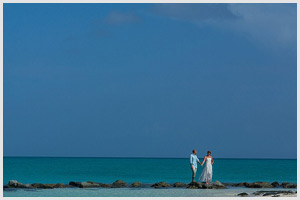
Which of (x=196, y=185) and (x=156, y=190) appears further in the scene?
(x=196, y=185)

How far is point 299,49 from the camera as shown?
934 inches

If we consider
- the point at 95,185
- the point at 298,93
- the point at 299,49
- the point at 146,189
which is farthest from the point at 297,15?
the point at 95,185

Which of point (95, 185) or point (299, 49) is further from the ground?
point (299, 49)

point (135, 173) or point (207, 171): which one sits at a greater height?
point (207, 171)

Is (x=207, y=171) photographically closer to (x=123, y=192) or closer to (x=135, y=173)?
(x=123, y=192)

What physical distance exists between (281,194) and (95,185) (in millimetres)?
9245

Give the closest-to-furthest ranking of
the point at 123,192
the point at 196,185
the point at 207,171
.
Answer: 1. the point at 123,192
2. the point at 196,185
3. the point at 207,171

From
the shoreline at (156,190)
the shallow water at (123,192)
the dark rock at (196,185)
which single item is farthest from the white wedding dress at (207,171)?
the shallow water at (123,192)

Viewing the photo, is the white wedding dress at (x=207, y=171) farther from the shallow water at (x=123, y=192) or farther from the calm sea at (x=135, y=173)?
the calm sea at (x=135, y=173)

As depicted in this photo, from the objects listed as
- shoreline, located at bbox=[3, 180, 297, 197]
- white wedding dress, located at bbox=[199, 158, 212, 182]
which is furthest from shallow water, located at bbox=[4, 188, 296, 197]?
white wedding dress, located at bbox=[199, 158, 212, 182]

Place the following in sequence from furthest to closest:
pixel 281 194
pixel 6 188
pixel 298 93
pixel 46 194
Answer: pixel 6 188, pixel 46 194, pixel 281 194, pixel 298 93

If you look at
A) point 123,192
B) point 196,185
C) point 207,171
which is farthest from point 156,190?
point 207,171

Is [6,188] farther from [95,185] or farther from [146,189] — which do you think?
[146,189]

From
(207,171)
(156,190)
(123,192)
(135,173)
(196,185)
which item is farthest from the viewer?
(135,173)
